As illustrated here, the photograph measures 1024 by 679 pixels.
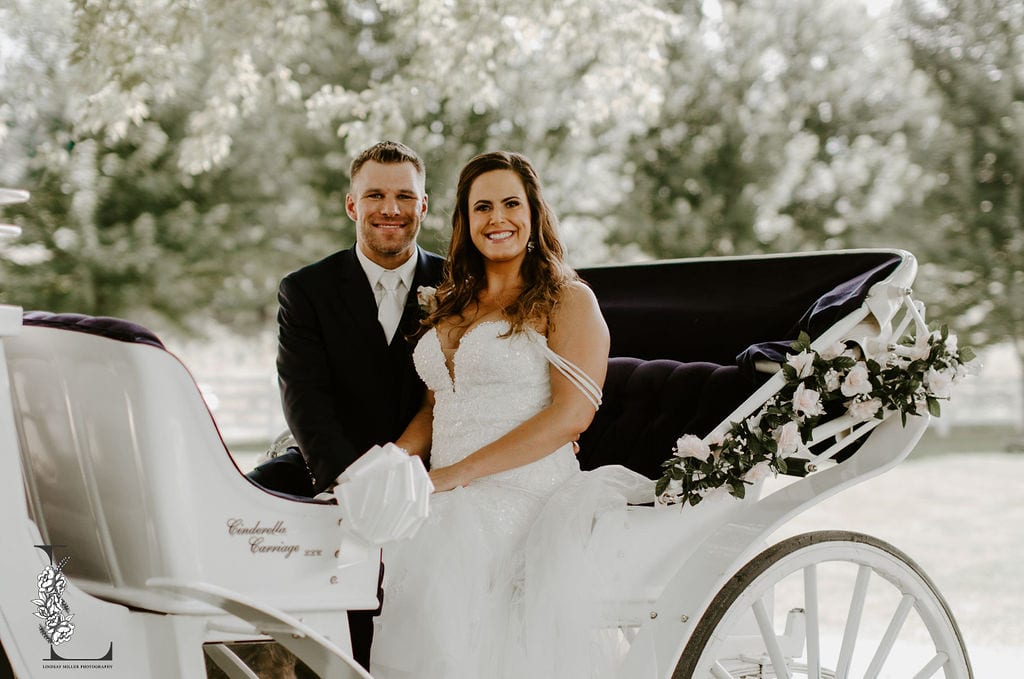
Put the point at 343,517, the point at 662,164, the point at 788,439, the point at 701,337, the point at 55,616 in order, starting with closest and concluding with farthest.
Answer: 1. the point at 55,616
2. the point at 343,517
3. the point at 788,439
4. the point at 701,337
5. the point at 662,164

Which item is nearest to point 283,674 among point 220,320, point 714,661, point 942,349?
point 714,661

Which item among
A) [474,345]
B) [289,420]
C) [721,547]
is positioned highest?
[474,345]

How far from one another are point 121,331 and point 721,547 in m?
1.34

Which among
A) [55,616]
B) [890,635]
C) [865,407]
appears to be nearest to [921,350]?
[865,407]

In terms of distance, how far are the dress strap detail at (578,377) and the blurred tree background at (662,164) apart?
6393 mm

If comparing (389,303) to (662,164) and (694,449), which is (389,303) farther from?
(662,164)

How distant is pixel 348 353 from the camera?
280cm

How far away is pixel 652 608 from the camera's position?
7.54ft

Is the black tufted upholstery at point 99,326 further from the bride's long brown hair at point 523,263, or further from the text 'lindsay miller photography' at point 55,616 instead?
the bride's long brown hair at point 523,263

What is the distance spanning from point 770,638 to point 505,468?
0.72 metres

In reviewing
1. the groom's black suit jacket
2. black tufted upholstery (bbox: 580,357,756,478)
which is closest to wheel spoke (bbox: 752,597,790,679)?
black tufted upholstery (bbox: 580,357,756,478)

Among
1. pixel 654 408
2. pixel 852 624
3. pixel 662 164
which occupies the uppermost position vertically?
pixel 662 164

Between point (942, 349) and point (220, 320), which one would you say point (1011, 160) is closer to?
point (220, 320)

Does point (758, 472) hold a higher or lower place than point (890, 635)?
higher
